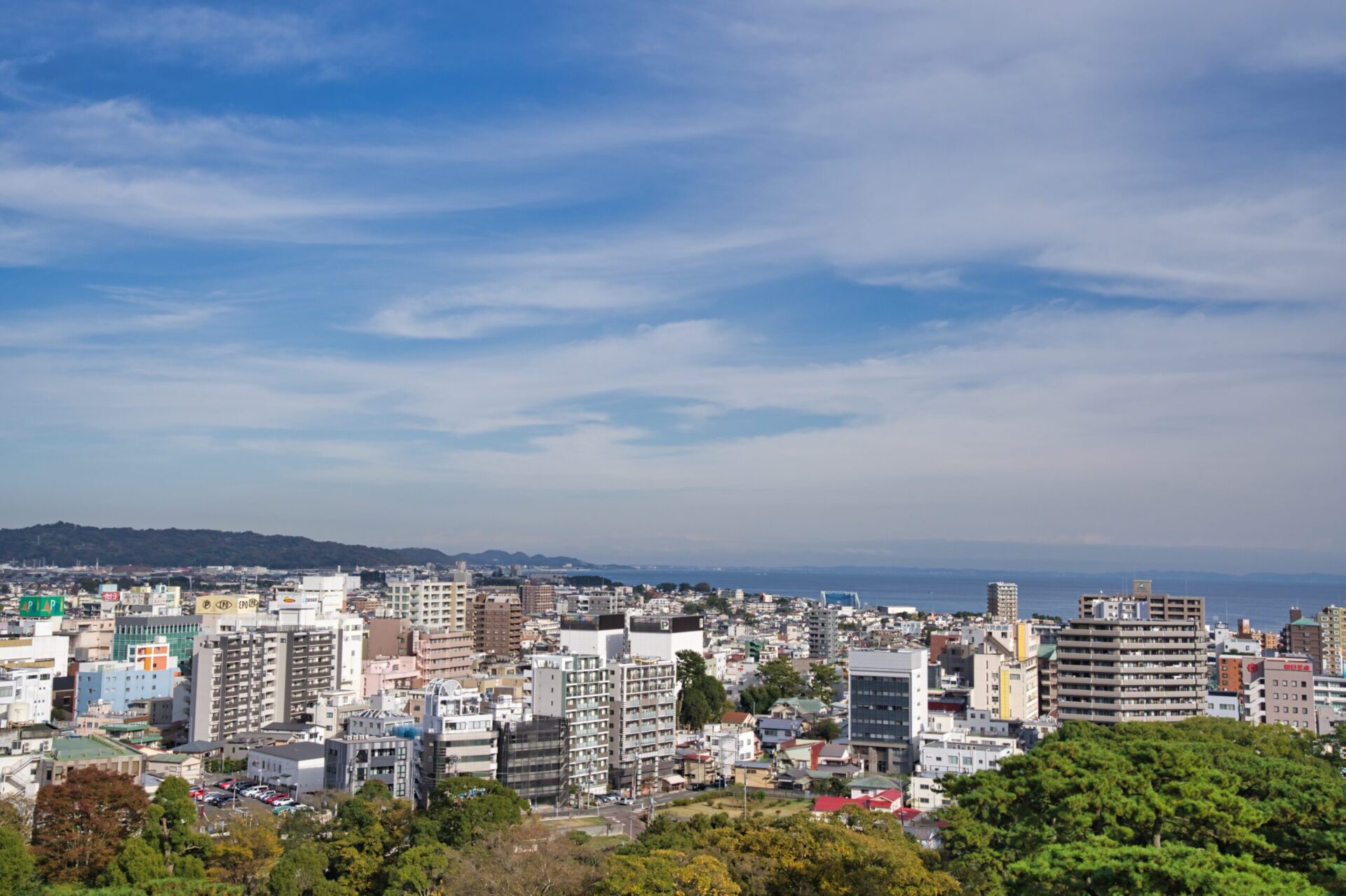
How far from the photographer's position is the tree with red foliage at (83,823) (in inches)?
667

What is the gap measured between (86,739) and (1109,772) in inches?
838

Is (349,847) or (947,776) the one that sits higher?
(947,776)

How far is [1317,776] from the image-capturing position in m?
15.1

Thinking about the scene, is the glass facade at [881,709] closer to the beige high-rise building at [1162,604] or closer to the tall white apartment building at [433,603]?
the beige high-rise building at [1162,604]

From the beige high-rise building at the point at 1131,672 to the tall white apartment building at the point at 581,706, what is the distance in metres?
13.1

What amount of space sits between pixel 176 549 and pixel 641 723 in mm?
162532

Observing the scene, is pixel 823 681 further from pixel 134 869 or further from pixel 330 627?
pixel 134 869

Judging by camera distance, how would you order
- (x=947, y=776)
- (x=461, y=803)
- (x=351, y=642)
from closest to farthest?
(x=947, y=776) → (x=461, y=803) → (x=351, y=642)

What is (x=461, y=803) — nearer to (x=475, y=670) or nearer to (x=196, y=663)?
(x=196, y=663)

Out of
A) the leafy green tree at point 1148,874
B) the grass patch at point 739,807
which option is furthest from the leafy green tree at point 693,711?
the leafy green tree at point 1148,874

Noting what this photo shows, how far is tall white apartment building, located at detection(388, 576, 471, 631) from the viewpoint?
2200 inches

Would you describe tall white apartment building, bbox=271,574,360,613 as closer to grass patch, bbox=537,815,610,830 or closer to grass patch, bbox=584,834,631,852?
grass patch, bbox=537,815,610,830

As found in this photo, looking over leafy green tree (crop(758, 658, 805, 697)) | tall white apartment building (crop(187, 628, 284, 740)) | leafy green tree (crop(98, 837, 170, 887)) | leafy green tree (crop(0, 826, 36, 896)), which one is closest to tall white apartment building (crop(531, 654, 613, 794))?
tall white apartment building (crop(187, 628, 284, 740))

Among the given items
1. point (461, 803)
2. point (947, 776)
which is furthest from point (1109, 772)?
point (461, 803)
